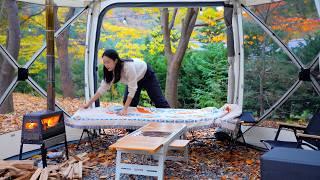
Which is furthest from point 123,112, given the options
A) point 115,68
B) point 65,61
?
point 65,61

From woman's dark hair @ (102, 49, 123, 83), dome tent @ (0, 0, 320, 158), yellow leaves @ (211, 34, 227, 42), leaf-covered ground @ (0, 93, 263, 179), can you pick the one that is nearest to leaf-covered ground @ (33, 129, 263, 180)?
leaf-covered ground @ (0, 93, 263, 179)

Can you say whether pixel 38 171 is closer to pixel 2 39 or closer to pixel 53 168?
pixel 53 168

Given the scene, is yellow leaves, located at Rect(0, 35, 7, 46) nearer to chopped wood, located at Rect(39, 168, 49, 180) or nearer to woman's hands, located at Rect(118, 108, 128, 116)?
woman's hands, located at Rect(118, 108, 128, 116)

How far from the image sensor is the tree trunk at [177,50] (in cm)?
815

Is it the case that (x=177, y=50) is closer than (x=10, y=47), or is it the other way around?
(x=10, y=47)

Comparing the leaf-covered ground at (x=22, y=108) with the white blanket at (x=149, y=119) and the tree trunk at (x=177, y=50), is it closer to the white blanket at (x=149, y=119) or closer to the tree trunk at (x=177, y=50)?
the white blanket at (x=149, y=119)

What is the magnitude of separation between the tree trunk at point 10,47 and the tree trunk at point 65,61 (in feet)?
2.87

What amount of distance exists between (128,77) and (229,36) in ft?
5.99

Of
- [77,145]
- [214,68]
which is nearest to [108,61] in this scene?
[77,145]

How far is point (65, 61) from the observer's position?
6289mm

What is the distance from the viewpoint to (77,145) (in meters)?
5.18

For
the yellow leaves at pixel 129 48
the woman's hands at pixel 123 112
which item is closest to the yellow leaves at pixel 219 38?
the yellow leaves at pixel 129 48

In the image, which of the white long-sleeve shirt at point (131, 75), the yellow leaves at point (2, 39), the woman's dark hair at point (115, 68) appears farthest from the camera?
the white long-sleeve shirt at point (131, 75)

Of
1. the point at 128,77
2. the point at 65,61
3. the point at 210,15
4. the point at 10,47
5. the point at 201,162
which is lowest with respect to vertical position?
the point at 201,162
